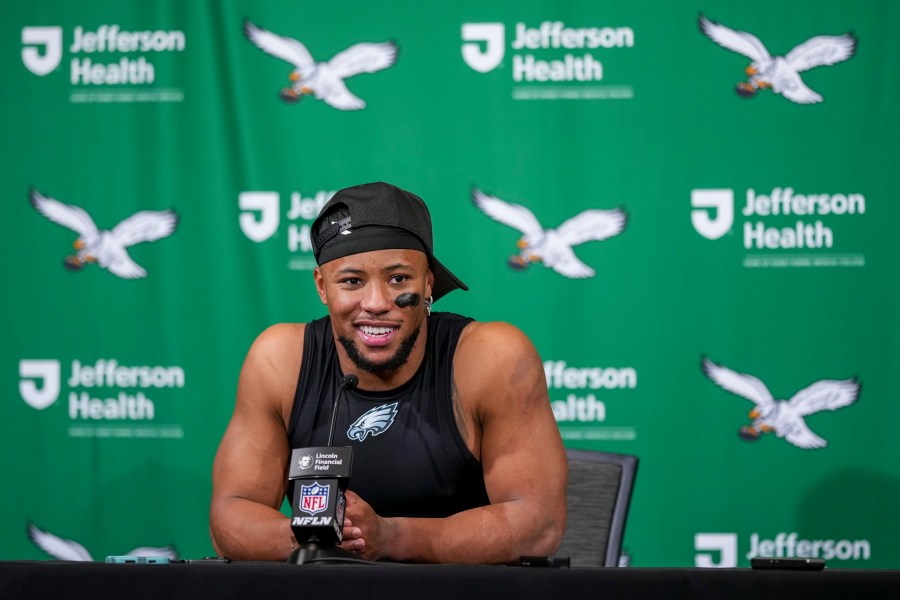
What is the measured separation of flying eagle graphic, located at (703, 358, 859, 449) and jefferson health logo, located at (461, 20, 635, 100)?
1.16 metres

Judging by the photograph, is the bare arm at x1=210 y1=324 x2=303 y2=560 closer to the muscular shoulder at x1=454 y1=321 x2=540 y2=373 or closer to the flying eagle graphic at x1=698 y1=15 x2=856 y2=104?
the muscular shoulder at x1=454 y1=321 x2=540 y2=373

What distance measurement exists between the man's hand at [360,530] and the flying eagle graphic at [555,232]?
1769 millimetres

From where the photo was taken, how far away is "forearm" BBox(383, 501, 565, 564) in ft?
6.06

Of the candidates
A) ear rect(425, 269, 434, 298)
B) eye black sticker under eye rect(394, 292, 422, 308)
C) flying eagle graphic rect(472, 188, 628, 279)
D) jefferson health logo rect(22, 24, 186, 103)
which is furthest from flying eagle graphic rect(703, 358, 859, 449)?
jefferson health logo rect(22, 24, 186, 103)

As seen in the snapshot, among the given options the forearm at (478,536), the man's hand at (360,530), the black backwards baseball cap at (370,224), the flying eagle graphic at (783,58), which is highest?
the flying eagle graphic at (783,58)

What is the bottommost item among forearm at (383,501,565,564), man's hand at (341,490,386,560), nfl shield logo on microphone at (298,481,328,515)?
forearm at (383,501,565,564)

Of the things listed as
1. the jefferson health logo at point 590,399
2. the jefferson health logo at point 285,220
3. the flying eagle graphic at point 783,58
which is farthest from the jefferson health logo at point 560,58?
the jefferson health logo at point 590,399

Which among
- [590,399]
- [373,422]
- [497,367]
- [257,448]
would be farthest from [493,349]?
[590,399]

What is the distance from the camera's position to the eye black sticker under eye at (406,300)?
6.87 feet

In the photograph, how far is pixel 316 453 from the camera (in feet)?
5.01

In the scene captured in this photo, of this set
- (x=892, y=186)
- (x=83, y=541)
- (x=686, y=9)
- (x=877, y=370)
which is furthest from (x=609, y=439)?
(x=83, y=541)

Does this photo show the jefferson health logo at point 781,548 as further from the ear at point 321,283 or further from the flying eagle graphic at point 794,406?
the ear at point 321,283

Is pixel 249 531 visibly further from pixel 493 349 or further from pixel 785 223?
pixel 785 223

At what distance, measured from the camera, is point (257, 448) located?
2.19 m
